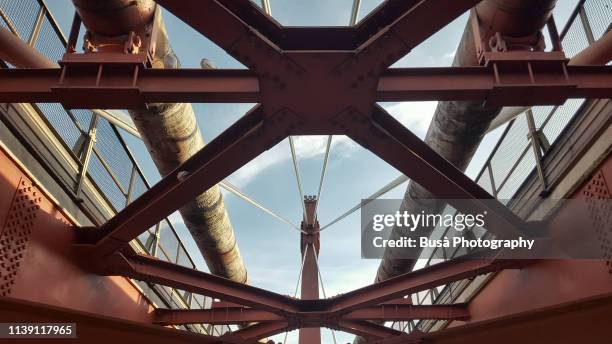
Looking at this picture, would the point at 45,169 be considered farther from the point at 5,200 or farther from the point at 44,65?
the point at 44,65

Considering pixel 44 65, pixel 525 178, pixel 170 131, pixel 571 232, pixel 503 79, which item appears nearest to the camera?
pixel 503 79

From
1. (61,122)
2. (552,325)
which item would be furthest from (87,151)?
(552,325)

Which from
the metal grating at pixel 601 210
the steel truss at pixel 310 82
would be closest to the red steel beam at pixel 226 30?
the steel truss at pixel 310 82

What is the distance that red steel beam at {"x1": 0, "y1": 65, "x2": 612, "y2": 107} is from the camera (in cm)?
456

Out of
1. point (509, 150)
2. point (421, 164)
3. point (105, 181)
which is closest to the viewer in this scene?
point (421, 164)

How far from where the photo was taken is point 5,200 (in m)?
5.45

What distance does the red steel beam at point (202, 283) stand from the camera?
310 inches

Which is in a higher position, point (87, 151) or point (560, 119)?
point (87, 151)

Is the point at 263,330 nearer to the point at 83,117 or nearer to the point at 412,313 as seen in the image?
the point at 412,313

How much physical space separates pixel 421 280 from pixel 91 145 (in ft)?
20.0

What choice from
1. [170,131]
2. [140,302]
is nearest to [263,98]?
[170,131]

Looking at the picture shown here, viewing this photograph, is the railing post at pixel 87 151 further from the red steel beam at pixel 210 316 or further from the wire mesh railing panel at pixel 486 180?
the wire mesh railing panel at pixel 486 180

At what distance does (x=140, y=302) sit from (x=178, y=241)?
12.8ft

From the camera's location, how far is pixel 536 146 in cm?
755
